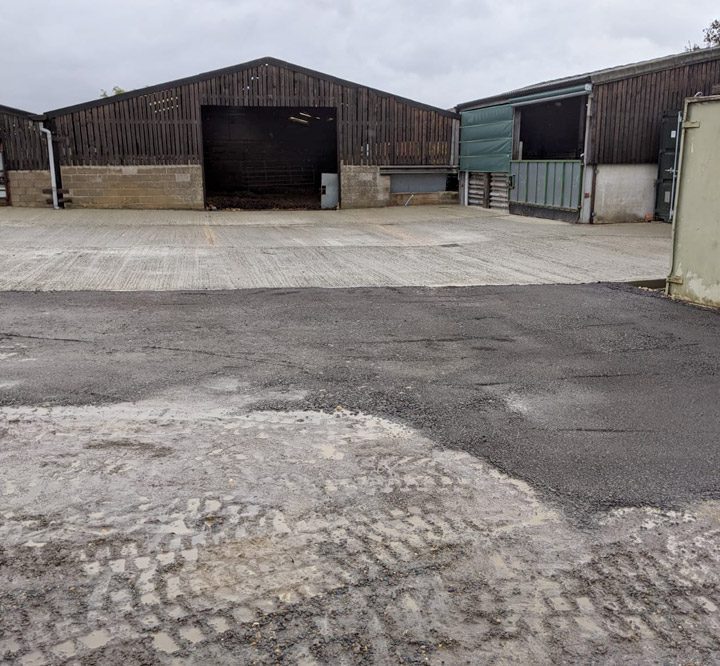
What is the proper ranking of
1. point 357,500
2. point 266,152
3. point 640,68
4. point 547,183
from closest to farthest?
1. point 357,500
2. point 640,68
3. point 547,183
4. point 266,152

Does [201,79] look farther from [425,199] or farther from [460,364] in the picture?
[460,364]

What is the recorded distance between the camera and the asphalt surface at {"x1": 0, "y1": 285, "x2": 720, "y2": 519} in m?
4.22

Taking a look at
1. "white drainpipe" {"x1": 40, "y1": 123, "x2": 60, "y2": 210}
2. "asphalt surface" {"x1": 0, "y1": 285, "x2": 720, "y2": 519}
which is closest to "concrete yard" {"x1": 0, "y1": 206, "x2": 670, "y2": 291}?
"asphalt surface" {"x1": 0, "y1": 285, "x2": 720, "y2": 519}

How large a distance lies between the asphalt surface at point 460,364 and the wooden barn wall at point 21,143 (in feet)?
48.2

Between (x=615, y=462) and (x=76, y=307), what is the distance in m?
6.16

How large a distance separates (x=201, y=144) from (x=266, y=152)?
25.1 ft

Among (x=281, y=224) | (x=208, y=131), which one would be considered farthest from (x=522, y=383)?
(x=208, y=131)

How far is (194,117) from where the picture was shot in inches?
853

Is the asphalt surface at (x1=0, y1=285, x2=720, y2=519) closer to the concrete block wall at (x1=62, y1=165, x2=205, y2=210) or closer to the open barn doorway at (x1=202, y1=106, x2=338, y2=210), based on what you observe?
the concrete block wall at (x1=62, y1=165, x2=205, y2=210)

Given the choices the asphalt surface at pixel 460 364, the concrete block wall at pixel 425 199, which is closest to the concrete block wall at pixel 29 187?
the concrete block wall at pixel 425 199

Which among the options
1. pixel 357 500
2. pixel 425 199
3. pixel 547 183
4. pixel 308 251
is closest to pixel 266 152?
pixel 425 199

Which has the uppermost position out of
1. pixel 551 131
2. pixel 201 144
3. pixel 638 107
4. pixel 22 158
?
pixel 638 107

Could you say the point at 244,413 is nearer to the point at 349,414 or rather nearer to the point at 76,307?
the point at 349,414

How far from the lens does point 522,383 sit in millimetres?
5523
